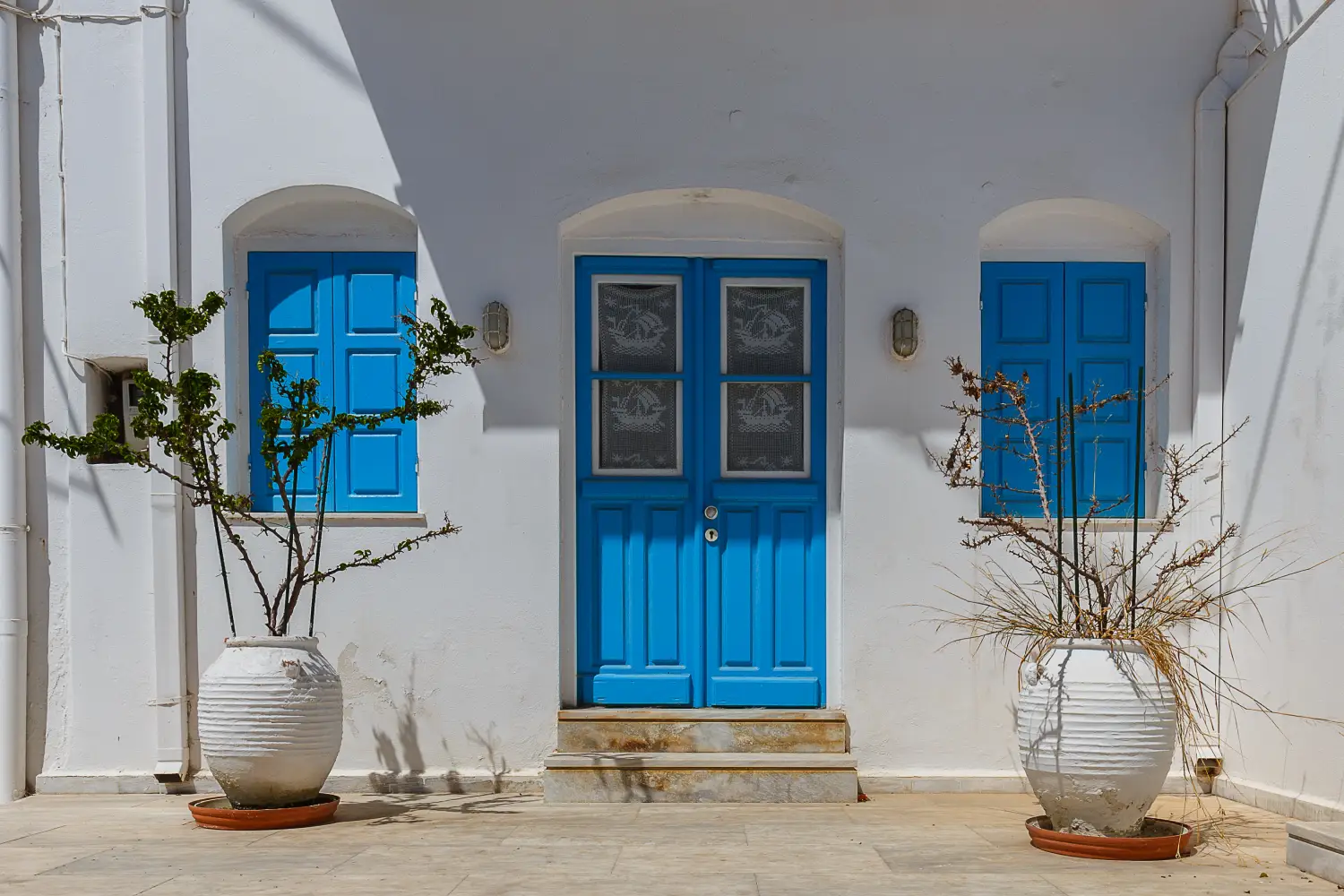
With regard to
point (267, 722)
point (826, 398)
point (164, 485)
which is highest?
point (826, 398)

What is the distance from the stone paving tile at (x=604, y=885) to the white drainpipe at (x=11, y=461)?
278 centimetres

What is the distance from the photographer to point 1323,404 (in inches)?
202

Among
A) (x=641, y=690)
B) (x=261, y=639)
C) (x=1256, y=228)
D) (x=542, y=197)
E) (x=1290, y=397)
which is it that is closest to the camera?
(x=261, y=639)

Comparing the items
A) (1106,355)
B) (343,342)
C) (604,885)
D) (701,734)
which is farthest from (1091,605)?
(343,342)

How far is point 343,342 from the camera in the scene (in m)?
6.22

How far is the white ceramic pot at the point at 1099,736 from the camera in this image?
14.6ft

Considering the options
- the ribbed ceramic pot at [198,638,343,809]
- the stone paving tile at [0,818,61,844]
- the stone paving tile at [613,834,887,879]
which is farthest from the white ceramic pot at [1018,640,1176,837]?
the stone paving tile at [0,818,61,844]

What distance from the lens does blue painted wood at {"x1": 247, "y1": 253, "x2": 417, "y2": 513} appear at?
6191 mm

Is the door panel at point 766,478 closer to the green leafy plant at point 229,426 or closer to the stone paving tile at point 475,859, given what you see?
the green leafy plant at point 229,426

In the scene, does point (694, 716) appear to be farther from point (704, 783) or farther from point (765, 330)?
point (765, 330)

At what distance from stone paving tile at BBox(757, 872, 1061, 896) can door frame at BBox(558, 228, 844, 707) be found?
1.92 m

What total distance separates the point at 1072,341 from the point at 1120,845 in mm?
2584

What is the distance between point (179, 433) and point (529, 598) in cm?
171

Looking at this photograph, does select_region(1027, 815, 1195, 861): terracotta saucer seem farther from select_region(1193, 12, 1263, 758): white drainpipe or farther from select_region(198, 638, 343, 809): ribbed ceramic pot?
select_region(198, 638, 343, 809): ribbed ceramic pot
